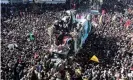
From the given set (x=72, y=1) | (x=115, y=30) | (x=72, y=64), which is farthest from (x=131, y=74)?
(x=72, y=1)

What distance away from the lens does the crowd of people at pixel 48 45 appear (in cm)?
1981

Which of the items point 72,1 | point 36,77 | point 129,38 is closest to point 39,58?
point 36,77

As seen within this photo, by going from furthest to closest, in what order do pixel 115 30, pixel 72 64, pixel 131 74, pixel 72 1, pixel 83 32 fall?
pixel 72 1 → pixel 115 30 → pixel 83 32 → pixel 72 64 → pixel 131 74

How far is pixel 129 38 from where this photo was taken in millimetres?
29891

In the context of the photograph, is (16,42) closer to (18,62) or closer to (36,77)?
(18,62)

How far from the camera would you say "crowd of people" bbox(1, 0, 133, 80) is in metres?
19.8

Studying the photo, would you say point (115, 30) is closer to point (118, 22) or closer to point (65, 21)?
point (118, 22)

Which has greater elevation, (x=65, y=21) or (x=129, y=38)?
(x=65, y=21)

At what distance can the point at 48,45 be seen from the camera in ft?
85.8

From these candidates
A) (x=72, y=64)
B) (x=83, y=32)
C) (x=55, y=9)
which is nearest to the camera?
(x=72, y=64)

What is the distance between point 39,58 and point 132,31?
1370 cm

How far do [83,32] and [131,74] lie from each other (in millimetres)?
8443

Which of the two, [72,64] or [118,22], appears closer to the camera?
[72,64]

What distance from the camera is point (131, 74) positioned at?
809 inches
